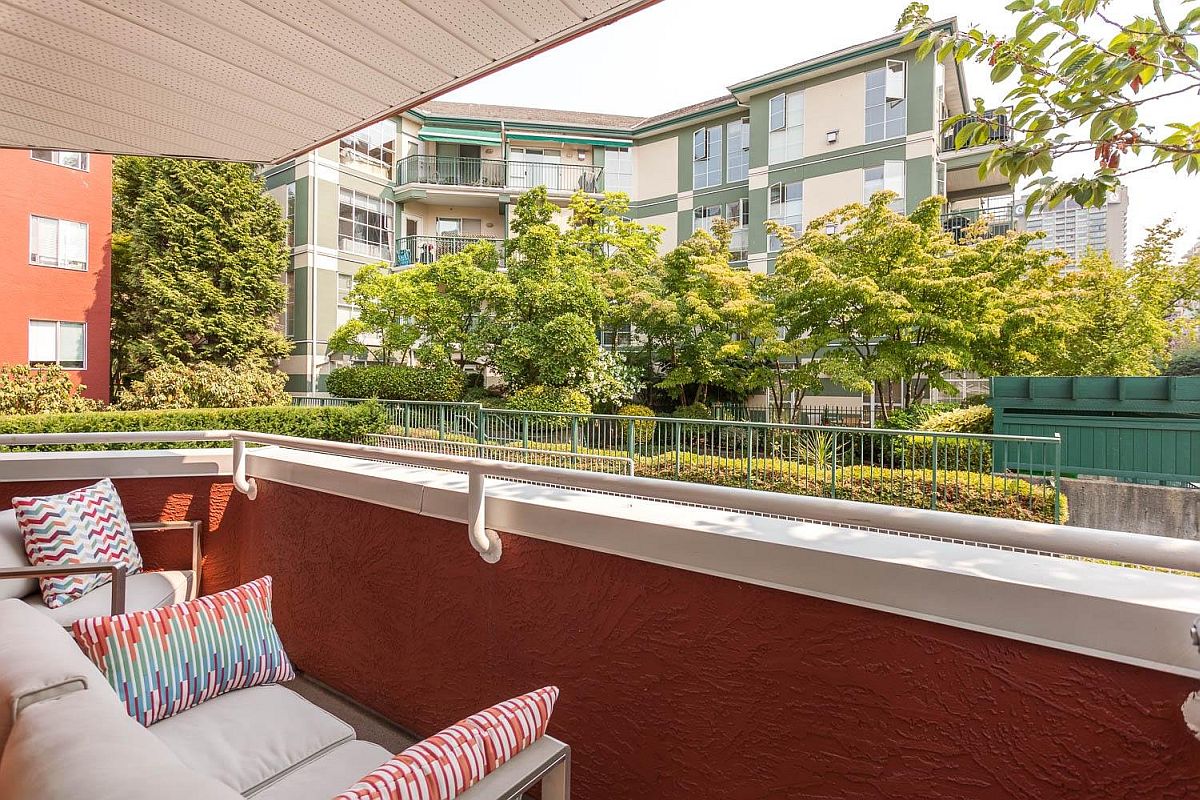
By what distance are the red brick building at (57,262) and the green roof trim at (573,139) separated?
11.1m

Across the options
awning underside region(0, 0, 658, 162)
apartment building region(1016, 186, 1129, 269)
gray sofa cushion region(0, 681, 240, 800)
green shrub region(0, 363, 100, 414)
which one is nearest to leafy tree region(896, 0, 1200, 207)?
awning underside region(0, 0, 658, 162)

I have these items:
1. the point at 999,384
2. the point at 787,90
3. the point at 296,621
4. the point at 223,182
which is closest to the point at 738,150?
the point at 787,90

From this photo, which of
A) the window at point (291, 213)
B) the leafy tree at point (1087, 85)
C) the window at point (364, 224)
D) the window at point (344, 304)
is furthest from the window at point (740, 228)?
the leafy tree at point (1087, 85)

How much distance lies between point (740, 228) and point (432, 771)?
17.9m

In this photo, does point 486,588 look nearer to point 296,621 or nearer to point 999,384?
point 296,621

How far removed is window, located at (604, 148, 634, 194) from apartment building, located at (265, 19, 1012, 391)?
0.05 metres

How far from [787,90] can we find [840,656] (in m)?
18.0

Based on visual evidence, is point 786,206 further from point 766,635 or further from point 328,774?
point 328,774

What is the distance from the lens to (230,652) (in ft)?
6.04

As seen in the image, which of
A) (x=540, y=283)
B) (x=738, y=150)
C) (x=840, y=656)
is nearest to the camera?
(x=840, y=656)

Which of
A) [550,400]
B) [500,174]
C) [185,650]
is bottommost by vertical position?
[185,650]

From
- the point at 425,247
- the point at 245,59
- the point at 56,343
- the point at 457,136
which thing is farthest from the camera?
the point at 457,136

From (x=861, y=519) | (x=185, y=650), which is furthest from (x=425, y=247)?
(x=861, y=519)

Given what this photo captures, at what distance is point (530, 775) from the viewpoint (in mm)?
1042
